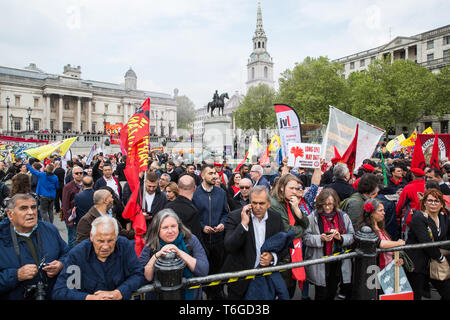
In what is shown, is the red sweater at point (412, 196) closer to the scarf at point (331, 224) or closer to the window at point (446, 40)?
the scarf at point (331, 224)

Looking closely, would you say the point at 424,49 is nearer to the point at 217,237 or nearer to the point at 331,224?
the point at 331,224

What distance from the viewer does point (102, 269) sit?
279cm

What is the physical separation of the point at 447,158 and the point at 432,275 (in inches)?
275

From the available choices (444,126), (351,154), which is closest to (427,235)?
(351,154)

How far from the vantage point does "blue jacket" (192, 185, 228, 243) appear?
4.91 m

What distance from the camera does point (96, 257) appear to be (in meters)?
2.82

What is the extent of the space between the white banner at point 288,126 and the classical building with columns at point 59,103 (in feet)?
194

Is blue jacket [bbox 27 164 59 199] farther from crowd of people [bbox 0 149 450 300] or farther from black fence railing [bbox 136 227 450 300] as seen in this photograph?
black fence railing [bbox 136 227 450 300]

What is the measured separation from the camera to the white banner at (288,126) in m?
8.08

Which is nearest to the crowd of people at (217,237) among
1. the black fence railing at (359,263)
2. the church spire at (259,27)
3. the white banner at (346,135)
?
the black fence railing at (359,263)

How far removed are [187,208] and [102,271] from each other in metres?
1.68
